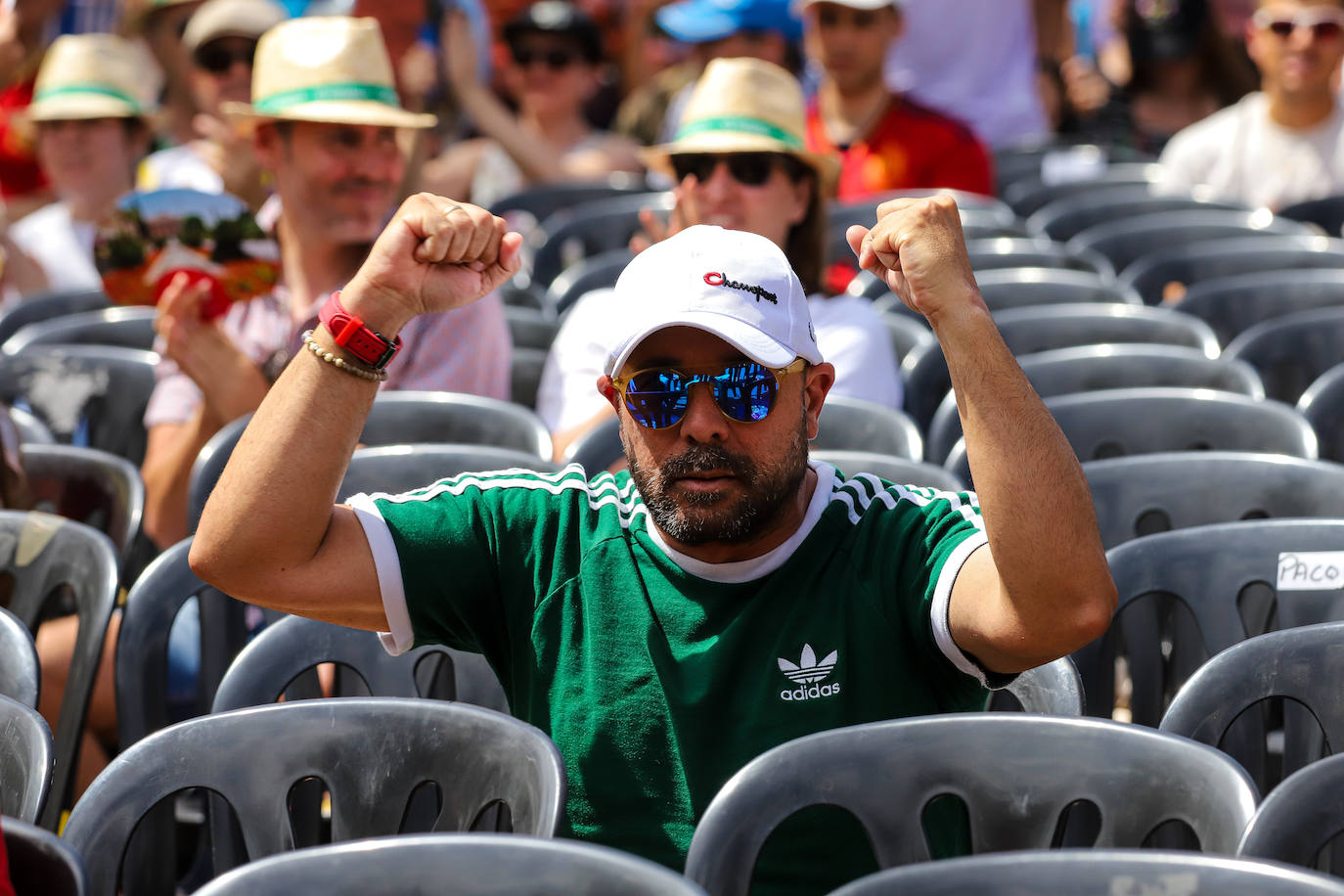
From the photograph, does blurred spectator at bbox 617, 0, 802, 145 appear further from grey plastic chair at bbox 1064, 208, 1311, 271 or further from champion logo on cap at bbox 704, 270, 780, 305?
champion logo on cap at bbox 704, 270, 780, 305

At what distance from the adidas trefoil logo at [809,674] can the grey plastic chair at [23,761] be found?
0.92 meters

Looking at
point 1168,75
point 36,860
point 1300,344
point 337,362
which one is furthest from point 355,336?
point 1168,75

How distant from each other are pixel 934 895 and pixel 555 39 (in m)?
6.41

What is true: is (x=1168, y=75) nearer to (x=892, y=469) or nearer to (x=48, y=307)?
(x=48, y=307)

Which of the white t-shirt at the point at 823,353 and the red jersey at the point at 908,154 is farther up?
the red jersey at the point at 908,154

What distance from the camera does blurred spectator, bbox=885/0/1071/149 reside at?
813 centimetres

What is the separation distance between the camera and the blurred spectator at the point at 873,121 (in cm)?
632

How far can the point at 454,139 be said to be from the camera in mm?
8234

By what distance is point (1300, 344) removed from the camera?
418 cm

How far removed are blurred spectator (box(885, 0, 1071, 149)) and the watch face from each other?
4.77 m

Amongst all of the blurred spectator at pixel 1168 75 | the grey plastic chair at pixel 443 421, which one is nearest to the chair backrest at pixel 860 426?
the grey plastic chair at pixel 443 421

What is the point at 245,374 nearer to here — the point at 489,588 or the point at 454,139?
the point at 489,588

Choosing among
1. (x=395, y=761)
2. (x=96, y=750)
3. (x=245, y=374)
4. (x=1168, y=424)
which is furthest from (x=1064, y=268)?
(x=395, y=761)

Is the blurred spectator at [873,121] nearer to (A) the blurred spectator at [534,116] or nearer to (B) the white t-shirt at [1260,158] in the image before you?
(B) the white t-shirt at [1260,158]
